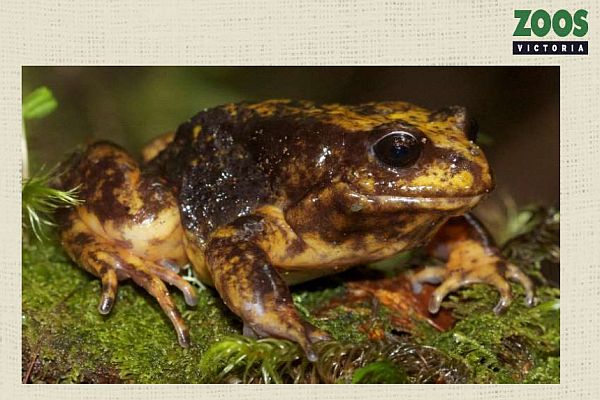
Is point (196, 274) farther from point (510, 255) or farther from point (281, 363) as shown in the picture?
point (510, 255)

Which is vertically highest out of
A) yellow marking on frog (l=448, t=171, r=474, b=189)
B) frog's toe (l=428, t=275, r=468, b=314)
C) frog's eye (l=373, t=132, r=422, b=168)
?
frog's eye (l=373, t=132, r=422, b=168)

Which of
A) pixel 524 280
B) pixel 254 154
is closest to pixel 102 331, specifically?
pixel 254 154

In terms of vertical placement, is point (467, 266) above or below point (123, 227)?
below

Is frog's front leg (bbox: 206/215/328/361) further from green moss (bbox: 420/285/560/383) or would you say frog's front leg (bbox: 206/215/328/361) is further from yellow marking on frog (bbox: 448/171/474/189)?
yellow marking on frog (bbox: 448/171/474/189)

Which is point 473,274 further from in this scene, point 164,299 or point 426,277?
point 164,299

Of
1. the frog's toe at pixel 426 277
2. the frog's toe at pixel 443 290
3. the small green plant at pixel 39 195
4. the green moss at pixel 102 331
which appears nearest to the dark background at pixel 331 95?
the small green plant at pixel 39 195
